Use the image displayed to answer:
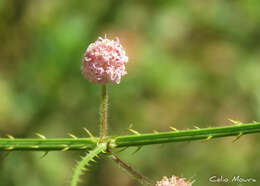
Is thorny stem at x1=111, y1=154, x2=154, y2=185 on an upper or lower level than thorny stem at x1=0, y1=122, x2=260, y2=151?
lower

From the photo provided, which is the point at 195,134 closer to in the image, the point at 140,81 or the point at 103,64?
the point at 103,64

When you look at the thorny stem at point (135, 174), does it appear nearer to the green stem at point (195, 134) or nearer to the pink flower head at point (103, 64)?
the green stem at point (195, 134)

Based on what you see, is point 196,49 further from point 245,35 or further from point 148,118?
point 148,118

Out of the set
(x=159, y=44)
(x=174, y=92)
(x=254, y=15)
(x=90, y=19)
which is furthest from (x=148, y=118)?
(x=254, y=15)

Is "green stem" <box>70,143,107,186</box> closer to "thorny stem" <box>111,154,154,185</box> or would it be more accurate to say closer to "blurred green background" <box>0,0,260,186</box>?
"thorny stem" <box>111,154,154,185</box>

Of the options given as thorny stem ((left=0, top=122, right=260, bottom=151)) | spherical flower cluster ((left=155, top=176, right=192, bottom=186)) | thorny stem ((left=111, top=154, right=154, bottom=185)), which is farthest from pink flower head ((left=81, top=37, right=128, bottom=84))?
spherical flower cluster ((left=155, top=176, right=192, bottom=186))

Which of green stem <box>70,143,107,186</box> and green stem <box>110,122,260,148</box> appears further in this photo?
green stem <box>110,122,260,148</box>

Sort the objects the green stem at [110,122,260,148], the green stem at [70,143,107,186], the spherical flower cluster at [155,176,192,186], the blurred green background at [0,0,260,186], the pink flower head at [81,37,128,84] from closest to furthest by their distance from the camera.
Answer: the green stem at [70,143,107,186] → the green stem at [110,122,260,148] → the spherical flower cluster at [155,176,192,186] → the pink flower head at [81,37,128,84] → the blurred green background at [0,0,260,186]
